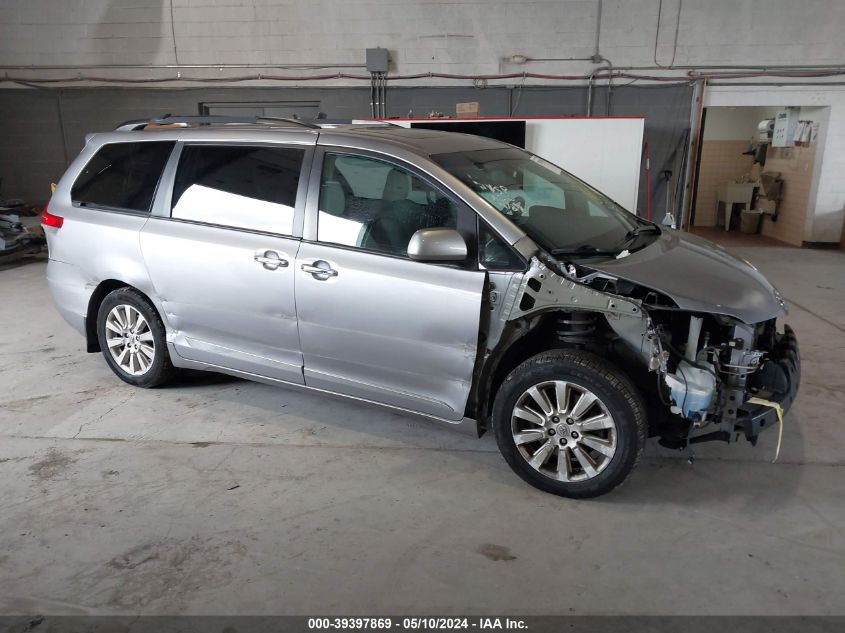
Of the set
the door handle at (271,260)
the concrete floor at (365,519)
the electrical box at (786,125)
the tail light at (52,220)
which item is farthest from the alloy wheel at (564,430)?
the electrical box at (786,125)

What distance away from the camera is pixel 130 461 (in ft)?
10.5

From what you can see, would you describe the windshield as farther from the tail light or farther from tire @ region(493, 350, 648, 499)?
the tail light

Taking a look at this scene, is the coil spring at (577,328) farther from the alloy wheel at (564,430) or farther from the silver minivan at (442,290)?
the alloy wheel at (564,430)

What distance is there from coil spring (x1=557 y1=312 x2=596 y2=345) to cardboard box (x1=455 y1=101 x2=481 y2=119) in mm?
6929

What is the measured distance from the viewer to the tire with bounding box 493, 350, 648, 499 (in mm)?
2691

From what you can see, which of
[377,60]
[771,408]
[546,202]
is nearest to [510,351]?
[546,202]

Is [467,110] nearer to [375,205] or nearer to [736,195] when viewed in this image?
[736,195]

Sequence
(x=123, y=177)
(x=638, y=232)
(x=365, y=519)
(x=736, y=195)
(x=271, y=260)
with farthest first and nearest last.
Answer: (x=736, y=195)
(x=123, y=177)
(x=638, y=232)
(x=271, y=260)
(x=365, y=519)

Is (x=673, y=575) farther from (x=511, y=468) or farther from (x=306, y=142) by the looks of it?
(x=306, y=142)

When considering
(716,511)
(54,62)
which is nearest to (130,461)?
(716,511)

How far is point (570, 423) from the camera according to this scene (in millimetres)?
2793

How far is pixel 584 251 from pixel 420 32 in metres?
7.44

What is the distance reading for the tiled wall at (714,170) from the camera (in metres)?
12.0

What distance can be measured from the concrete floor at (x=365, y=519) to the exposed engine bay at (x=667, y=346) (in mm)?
405
